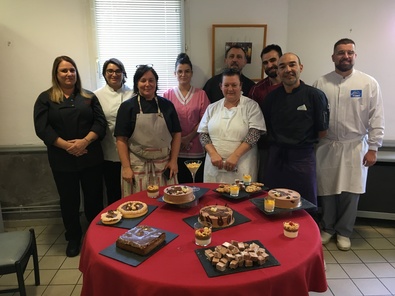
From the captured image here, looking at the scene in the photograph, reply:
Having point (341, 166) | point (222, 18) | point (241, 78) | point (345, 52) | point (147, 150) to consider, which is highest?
point (222, 18)

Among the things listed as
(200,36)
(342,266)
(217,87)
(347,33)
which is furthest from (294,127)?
(347,33)

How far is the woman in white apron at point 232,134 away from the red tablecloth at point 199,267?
0.77m

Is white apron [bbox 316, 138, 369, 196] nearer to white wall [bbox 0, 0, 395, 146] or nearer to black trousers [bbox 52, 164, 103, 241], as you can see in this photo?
white wall [bbox 0, 0, 395, 146]

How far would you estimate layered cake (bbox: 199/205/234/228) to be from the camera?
1.62 metres

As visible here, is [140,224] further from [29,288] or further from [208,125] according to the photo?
[29,288]

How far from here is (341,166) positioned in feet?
9.14

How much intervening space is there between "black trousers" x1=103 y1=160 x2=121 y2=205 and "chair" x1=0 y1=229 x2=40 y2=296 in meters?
0.92

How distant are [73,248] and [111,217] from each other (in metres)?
1.41

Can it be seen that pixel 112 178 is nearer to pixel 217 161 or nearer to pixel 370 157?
pixel 217 161

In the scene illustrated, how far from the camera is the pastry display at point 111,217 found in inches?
65.6

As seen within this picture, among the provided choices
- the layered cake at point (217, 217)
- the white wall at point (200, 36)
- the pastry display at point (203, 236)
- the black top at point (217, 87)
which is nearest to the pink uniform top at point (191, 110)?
the black top at point (217, 87)

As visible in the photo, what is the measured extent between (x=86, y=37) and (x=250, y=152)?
2065mm

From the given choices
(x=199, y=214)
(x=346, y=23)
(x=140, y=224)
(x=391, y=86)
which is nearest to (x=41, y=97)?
(x=140, y=224)

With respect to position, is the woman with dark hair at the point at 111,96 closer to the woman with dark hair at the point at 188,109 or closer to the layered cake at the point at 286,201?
the woman with dark hair at the point at 188,109
